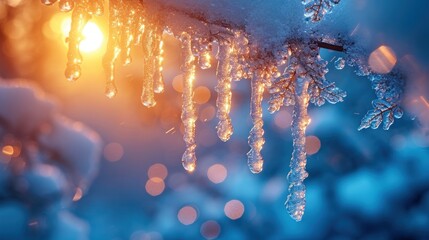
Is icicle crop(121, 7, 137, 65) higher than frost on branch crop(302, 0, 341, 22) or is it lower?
higher

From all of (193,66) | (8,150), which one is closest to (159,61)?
(193,66)

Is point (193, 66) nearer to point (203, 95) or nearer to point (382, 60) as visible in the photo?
point (382, 60)

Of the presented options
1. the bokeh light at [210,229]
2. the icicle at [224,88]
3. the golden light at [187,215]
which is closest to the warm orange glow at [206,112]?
the golden light at [187,215]

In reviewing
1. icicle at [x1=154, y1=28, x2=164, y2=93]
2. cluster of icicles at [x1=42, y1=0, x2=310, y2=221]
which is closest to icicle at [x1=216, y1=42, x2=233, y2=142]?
cluster of icicles at [x1=42, y1=0, x2=310, y2=221]

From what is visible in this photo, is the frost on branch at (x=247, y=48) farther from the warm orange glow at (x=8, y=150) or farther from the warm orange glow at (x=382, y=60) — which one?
the warm orange glow at (x=8, y=150)

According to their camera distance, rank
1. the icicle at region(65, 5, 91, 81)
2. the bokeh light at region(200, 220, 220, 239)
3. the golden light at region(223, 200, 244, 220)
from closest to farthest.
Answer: the icicle at region(65, 5, 91, 81)
the golden light at region(223, 200, 244, 220)
the bokeh light at region(200, 220, 220, 239)

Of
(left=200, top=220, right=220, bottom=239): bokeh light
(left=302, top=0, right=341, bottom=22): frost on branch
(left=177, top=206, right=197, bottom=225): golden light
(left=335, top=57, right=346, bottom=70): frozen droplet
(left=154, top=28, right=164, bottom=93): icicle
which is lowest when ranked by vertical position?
(left=335, top=57, right=346, bottom=70): frozen droplet

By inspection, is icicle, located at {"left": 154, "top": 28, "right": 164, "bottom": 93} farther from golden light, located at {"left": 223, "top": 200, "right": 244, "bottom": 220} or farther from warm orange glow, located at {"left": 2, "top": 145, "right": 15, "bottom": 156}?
golden light, located at {"left": 223, "top": 200, "right": 244, "bottom": 220}

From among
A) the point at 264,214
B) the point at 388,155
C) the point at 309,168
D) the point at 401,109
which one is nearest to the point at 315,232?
the point at 264,214
